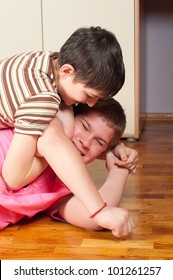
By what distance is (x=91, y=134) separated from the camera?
1382 mm

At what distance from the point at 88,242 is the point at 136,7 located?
1.19 m

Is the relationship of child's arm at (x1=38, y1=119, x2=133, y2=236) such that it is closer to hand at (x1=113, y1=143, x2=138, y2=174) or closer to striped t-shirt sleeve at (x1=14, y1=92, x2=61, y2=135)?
striped t-shirt sleeve at (x1=14, y1=92, x2=61, y2=135)

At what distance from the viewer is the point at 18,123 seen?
121cm

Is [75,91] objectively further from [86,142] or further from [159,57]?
[159,57]

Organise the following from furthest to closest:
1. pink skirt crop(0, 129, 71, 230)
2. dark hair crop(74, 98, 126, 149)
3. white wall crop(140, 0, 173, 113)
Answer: white wall crop(140, 0, 173, 113)
dark hair crop(74, 98, 126, 149)
pink skirt crop(0, 129, 71, 230)

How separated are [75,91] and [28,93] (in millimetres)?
102

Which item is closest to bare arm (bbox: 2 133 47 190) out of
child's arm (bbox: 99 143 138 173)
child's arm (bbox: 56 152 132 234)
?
child's arm (bbox: 56 152 132 234)

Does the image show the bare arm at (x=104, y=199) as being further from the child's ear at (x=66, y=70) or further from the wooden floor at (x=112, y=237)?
the child's ear at (x=66, y=70)

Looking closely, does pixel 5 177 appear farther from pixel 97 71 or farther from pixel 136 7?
pixel 136 7

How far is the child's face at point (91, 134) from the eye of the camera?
1381 mm

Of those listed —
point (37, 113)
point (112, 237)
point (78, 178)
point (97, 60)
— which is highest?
point (97, 60)

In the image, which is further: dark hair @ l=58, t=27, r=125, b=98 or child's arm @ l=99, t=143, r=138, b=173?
child's arm @ l=99, t=143, r=138, b=173

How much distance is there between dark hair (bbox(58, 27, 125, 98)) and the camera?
1.19 m

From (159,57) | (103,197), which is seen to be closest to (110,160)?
(103,197)
